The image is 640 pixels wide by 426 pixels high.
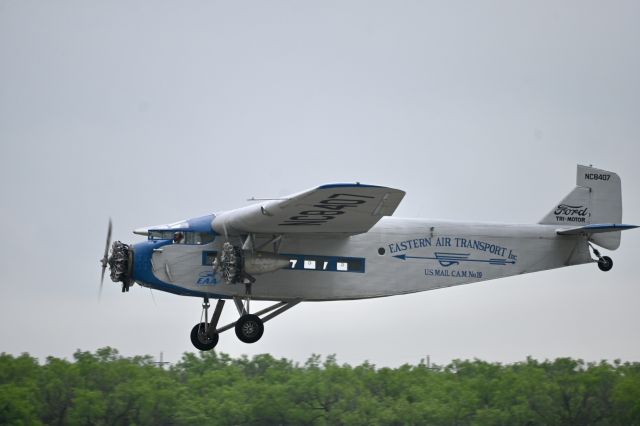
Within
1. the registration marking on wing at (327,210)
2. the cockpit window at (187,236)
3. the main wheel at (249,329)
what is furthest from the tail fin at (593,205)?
the cockpit window at (187,236)

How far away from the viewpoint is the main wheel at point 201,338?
3666cm

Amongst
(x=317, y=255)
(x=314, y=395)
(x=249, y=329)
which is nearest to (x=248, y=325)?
(x=249, y=329)

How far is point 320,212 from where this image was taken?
33719mm

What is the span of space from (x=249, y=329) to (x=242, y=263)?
228cm

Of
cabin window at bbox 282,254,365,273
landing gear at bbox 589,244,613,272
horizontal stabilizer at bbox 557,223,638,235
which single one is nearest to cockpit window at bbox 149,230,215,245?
cabin window at bbox 282,254,365,273

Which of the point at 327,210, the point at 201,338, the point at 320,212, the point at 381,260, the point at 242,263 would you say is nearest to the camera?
the point at 327,210

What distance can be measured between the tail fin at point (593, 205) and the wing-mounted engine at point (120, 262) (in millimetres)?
13730

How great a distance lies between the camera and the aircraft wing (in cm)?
3180

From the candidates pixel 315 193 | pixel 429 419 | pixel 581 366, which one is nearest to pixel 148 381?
pixel 429 419

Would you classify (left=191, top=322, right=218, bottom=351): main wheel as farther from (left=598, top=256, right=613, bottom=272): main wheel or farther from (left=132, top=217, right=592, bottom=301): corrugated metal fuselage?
(left=598, top=256, right=613, bottom=272): main wheel

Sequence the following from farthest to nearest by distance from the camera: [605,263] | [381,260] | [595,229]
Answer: [605,263] → [595,229] → [381,260]

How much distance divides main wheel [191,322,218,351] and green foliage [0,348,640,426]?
1672 inches

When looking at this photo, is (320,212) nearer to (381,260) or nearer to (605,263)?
(381,260)

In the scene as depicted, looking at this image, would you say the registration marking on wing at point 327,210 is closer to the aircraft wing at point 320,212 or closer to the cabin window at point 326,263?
the aircraft wing at point 320,212
